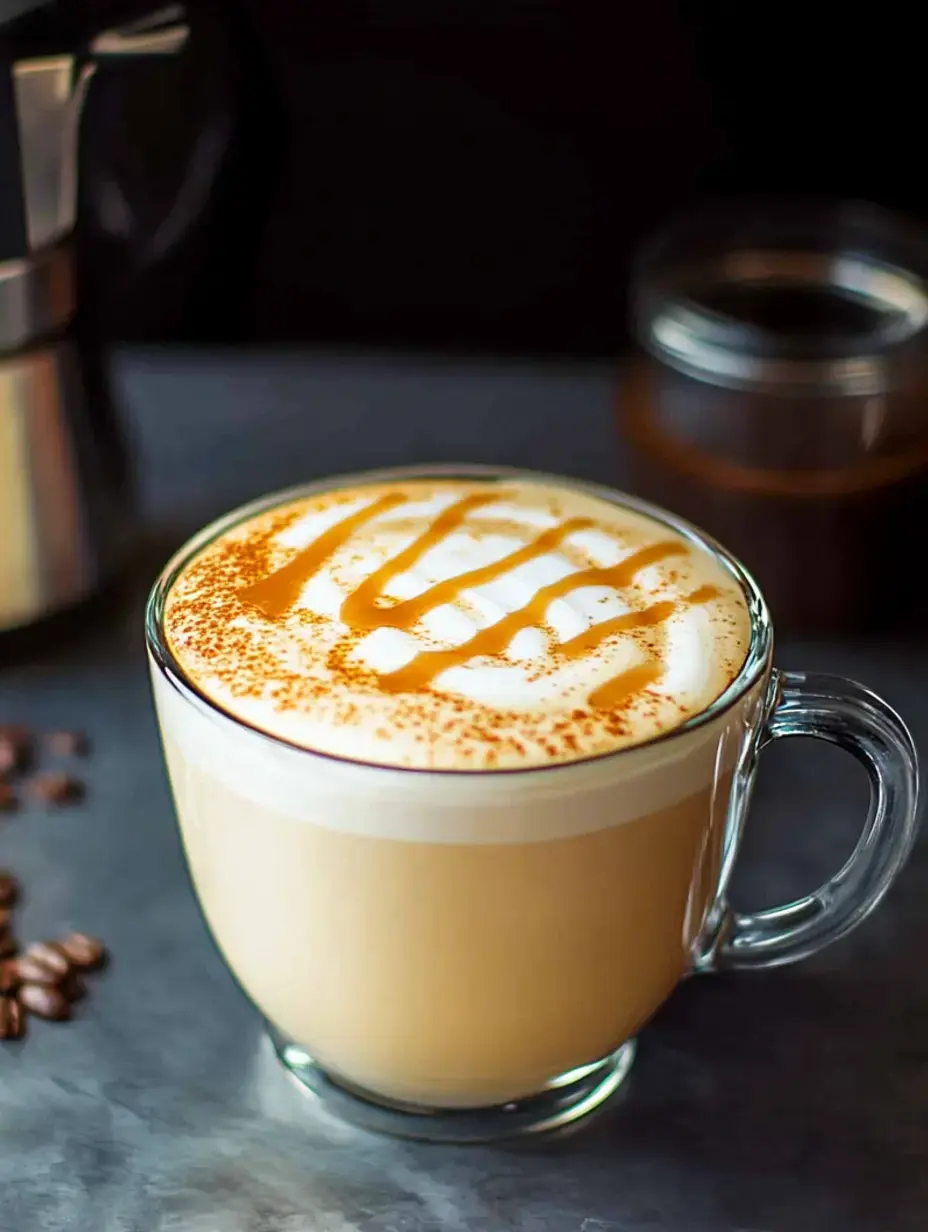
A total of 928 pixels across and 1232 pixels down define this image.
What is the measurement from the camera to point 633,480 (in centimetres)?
134

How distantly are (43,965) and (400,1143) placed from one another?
9.1 inches

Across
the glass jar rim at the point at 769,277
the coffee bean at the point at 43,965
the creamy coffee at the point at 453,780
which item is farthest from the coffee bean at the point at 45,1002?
the glass jar rim at the point at 769,277

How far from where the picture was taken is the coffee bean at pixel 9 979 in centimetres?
85

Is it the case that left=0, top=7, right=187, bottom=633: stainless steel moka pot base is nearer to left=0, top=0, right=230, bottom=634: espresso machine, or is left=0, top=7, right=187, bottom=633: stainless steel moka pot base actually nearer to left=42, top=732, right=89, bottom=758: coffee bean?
left=0, top=0, right=230, bottom=634: espresso machine

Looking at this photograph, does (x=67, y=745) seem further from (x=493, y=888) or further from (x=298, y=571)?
(x=493, y=888)

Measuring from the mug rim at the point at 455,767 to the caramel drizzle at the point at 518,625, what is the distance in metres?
0.04

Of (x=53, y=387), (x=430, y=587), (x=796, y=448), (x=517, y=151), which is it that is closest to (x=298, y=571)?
(x=430, y=587)

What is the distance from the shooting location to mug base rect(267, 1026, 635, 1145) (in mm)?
760

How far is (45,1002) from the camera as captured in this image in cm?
83

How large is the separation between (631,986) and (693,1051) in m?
0.13

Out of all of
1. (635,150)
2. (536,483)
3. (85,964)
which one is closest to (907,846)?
(536,483)

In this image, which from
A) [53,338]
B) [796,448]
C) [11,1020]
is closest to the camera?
[11,1020]

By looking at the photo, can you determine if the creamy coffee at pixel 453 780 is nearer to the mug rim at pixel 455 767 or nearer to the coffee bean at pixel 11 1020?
the mug rim at pixel 455 767

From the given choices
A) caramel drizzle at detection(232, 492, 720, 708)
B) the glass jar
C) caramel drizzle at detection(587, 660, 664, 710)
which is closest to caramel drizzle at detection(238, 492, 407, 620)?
caramel drizzle at detection(232, 492, 720, 708)
